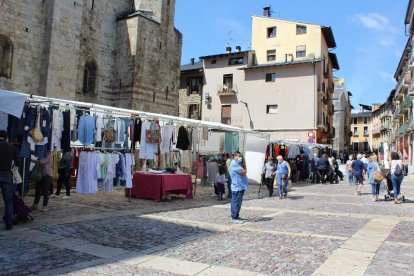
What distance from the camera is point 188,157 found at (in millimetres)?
14484

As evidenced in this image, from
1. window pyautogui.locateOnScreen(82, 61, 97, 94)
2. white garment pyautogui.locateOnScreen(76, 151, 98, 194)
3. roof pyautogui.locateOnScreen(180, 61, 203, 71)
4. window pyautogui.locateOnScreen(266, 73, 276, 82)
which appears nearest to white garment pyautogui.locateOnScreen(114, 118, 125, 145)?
white garment pyautogui.locateOnScreen(76, 151, 98, 194)

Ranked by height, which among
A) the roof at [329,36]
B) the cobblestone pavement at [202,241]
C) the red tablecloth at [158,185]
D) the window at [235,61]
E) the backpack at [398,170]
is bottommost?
the cobblestone pavement at [202,241]

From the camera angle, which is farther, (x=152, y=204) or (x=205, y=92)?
(x=205, y=92)

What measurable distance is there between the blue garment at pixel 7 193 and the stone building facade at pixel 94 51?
38.9 ft

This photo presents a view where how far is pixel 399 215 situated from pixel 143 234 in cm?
659

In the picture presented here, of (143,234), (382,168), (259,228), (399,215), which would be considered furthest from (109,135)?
(382,168)

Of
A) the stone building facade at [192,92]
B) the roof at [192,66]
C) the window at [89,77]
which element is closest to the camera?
the window at [89,77]

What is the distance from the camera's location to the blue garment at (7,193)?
21.9ft

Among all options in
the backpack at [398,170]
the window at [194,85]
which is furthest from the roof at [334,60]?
the backpack at [398,170]

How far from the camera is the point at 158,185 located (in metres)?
11.4

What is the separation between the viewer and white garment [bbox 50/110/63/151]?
29.1 ft

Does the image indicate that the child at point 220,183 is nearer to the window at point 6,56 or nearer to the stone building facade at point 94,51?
the stone building facade at point 94,51

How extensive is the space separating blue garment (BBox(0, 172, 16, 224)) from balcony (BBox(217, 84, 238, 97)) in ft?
102

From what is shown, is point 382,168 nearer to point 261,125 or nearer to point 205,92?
point 261,125
